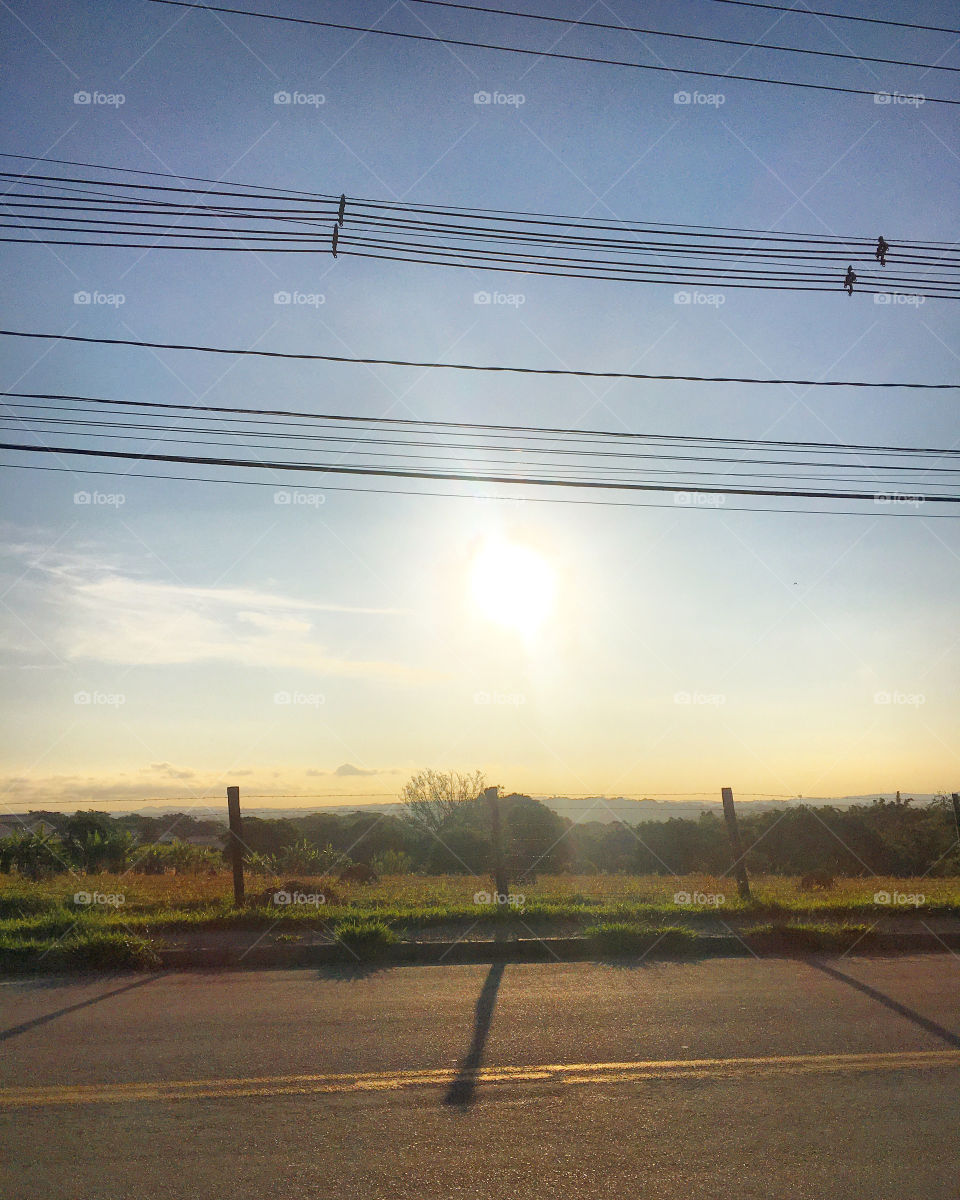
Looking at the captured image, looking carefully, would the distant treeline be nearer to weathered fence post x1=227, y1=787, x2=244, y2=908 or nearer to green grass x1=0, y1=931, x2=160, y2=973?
weathered fence post x1=227, y1=787, x2=244, y2=908

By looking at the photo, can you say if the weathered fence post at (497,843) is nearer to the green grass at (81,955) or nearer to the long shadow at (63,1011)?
the green grass at (81,955)

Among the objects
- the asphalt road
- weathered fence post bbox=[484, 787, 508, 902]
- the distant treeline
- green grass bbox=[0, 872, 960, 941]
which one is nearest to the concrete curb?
green grass bbox=[0, 872, 960, 941]

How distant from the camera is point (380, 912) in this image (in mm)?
10883

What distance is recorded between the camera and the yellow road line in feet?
16.7

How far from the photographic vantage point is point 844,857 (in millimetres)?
30312

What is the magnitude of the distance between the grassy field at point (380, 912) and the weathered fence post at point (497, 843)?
0.92 feet

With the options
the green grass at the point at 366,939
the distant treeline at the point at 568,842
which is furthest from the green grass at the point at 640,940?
the distant treeline at the point at 568,842

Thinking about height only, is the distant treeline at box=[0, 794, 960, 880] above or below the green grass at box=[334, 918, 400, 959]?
below

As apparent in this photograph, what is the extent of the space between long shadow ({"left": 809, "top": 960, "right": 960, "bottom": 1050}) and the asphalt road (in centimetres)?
3

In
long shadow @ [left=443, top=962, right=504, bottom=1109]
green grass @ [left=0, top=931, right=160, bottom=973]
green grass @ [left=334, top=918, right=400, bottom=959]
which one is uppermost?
green grass @ [left=0, top=931, right=160, bottom=973]

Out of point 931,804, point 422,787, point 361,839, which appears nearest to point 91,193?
point 422,787

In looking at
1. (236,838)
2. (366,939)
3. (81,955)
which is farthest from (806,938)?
(81,955)

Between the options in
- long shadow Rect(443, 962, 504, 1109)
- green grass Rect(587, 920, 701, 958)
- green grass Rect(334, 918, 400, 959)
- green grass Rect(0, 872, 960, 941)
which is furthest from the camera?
green grass Rect(0, 872, 960, 941)

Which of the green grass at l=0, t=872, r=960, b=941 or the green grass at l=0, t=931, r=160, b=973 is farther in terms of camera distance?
the green grass at l=0, t=872, r=960, b=941
